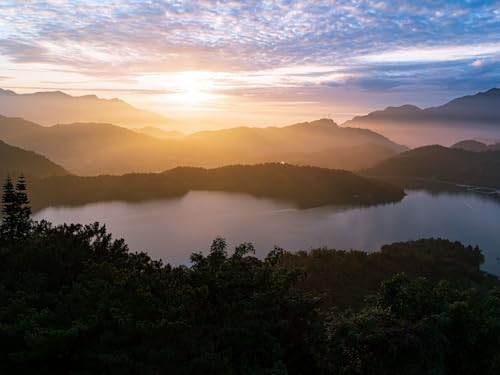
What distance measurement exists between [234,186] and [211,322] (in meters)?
63.7

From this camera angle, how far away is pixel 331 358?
21.1 ft

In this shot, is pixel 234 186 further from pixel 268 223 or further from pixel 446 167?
pixel 446 167

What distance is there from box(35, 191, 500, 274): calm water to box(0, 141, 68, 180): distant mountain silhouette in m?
17.0

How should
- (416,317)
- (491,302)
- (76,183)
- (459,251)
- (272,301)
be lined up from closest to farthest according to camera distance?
(272,301), (416,317), (491,302), (459,251), (76,183)

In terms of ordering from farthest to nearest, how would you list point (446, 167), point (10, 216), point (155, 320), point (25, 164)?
point (446, 167) < point (25, 164) < point (10, 216) < point (155, 320)

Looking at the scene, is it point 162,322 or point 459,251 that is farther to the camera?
point 459,251

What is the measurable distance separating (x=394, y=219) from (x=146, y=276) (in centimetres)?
5131

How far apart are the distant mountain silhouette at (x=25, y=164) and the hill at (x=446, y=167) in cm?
7246

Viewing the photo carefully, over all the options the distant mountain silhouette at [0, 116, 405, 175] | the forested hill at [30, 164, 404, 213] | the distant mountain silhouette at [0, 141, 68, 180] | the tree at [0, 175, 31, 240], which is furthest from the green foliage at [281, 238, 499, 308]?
the distant mountain silhouette at [0, 116, 405, 175]

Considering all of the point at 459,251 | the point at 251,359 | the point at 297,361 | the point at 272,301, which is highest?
the point at 272,301

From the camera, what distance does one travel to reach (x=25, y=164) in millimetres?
65625

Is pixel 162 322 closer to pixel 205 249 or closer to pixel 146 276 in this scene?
pixel 146 276

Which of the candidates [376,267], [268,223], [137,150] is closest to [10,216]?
[376,267]

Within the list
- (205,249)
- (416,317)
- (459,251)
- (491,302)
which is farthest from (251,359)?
(459,251)
